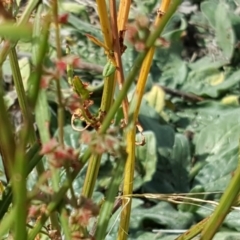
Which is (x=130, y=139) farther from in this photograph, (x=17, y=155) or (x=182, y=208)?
(x=182, y=208)

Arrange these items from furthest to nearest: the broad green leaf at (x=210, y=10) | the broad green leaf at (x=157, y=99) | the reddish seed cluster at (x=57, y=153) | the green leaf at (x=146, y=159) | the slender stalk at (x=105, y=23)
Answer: the broad green leaf at (x=210, y=10) < the broad green leaf at (x=157, y=99) < the green leaf at (x=146, y=159) < the slender stalk at (x=105, y=23) < the reddish seed cluster at (x=57, y=153)

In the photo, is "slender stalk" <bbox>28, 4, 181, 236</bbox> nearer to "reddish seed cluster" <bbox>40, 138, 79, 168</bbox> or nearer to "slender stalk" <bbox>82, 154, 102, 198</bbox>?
"reddish seed cluster" <bbox>40, 138, 79, 168</bbox>

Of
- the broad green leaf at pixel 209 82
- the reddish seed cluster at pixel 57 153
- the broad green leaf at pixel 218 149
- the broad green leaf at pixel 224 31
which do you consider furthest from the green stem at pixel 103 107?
the broad green leaf at pixel 224 31

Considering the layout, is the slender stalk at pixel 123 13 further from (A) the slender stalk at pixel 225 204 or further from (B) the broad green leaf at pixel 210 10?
(B) the broad green leaf at pixel 210 10

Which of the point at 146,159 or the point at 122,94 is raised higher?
the point at 122,94

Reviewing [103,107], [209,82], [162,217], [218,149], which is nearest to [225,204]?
[103,107]

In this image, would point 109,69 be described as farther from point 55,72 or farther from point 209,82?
point 209,82
